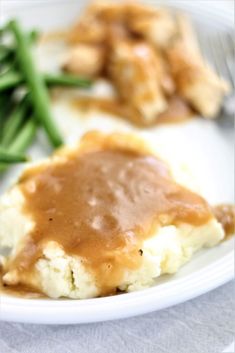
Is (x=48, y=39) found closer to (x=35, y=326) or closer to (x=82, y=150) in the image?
(x=82, y=150)

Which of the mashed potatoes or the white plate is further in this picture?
the mashed potatoes

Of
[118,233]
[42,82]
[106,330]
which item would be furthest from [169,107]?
[106,330]

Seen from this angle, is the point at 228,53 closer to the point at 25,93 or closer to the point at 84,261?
the point at 25,93

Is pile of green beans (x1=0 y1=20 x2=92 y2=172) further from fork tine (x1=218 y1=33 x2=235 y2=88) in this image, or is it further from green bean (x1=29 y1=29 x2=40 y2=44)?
fork tine (x1=218 y1=33 x2=235 y2=88)

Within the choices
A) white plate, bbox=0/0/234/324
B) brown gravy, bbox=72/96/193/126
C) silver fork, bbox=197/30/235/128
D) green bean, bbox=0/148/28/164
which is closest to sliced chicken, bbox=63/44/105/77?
brown gravy, bbox=72/96/193/126

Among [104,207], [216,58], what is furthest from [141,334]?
[216,58]

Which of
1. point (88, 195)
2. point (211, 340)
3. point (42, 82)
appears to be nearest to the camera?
point (211, 340)

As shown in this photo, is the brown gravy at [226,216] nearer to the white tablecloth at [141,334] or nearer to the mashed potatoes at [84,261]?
the mashed potatoes at [84,261]
